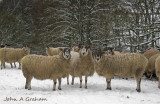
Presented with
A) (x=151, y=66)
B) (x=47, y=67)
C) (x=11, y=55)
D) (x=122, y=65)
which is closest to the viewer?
(x=47, y=67)

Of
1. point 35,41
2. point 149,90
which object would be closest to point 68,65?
point 149,90

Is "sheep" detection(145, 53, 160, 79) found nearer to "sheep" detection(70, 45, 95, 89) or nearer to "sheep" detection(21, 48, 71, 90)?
"sheep" detection(70, 45, 95, 89)

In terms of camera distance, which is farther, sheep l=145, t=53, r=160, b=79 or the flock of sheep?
sheep l=145, t=53, r=160, b=79

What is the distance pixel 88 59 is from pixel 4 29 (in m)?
20.8

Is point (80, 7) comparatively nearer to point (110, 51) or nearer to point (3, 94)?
point (110, 51)

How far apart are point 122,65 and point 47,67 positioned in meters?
3.50

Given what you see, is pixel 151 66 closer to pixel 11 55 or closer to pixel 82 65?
pixel 82 65

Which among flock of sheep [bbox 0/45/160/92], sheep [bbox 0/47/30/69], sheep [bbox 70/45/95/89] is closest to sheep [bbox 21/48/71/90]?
flock of sheep [bbox 0/45/160/92]

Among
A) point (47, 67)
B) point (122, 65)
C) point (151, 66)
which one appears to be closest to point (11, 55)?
point (47, 67)

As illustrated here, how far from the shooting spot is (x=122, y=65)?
10.6 m

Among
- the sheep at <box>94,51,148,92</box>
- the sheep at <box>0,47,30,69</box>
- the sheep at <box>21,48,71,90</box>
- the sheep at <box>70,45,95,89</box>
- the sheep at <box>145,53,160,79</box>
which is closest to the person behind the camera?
the sheep at <box>21,48,71,90</box>

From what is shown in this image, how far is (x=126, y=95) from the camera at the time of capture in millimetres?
9086

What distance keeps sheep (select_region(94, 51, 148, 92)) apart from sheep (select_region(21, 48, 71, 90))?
1.49 metres

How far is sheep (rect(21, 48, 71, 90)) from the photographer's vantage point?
33.6ft
